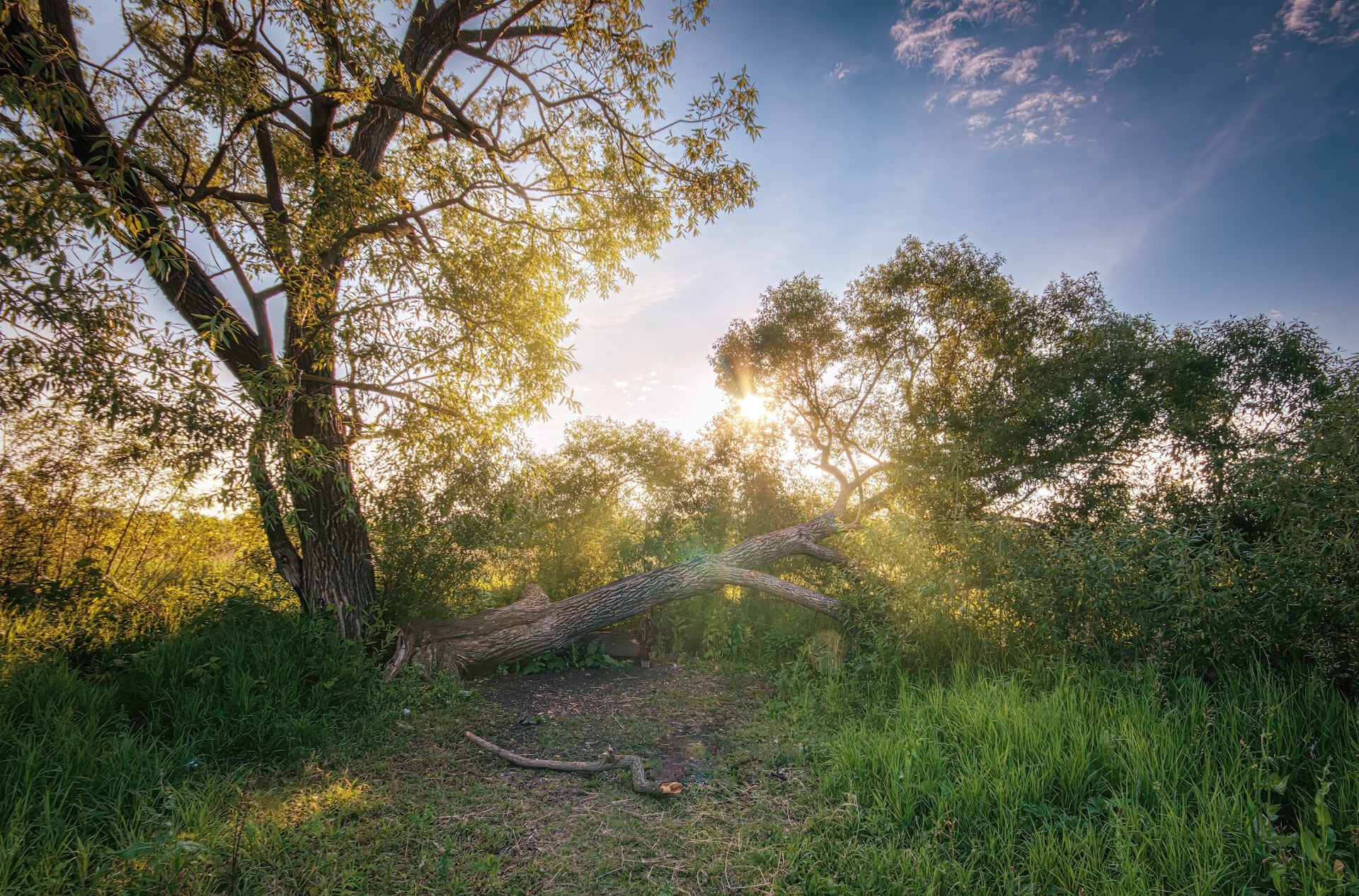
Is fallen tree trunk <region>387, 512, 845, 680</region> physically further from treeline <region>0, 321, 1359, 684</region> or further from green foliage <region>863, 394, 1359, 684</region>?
green foliage <region>863, 394, 1359, 684</region>

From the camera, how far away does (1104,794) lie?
3.11 metres

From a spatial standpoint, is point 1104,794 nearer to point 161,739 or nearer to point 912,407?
point 161,739

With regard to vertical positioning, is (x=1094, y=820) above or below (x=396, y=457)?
below

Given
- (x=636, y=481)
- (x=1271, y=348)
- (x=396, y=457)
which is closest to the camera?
(x=396, y=457)

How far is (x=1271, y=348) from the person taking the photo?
8.98 meters

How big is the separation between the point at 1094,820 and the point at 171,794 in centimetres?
557

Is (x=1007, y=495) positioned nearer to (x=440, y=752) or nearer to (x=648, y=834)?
(x=648, y=834)

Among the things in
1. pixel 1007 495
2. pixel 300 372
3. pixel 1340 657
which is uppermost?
pixel 300 372

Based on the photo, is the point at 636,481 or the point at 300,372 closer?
the point at 300,372

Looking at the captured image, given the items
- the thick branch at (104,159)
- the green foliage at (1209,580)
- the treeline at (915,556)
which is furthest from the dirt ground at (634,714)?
the thick branch at (104,159)

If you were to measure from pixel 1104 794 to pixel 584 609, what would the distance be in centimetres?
585

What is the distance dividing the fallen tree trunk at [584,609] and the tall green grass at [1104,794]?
3050 millimetres

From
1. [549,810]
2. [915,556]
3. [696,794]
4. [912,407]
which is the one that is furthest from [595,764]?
[912,407]

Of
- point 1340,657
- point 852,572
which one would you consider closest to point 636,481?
point 852,572
